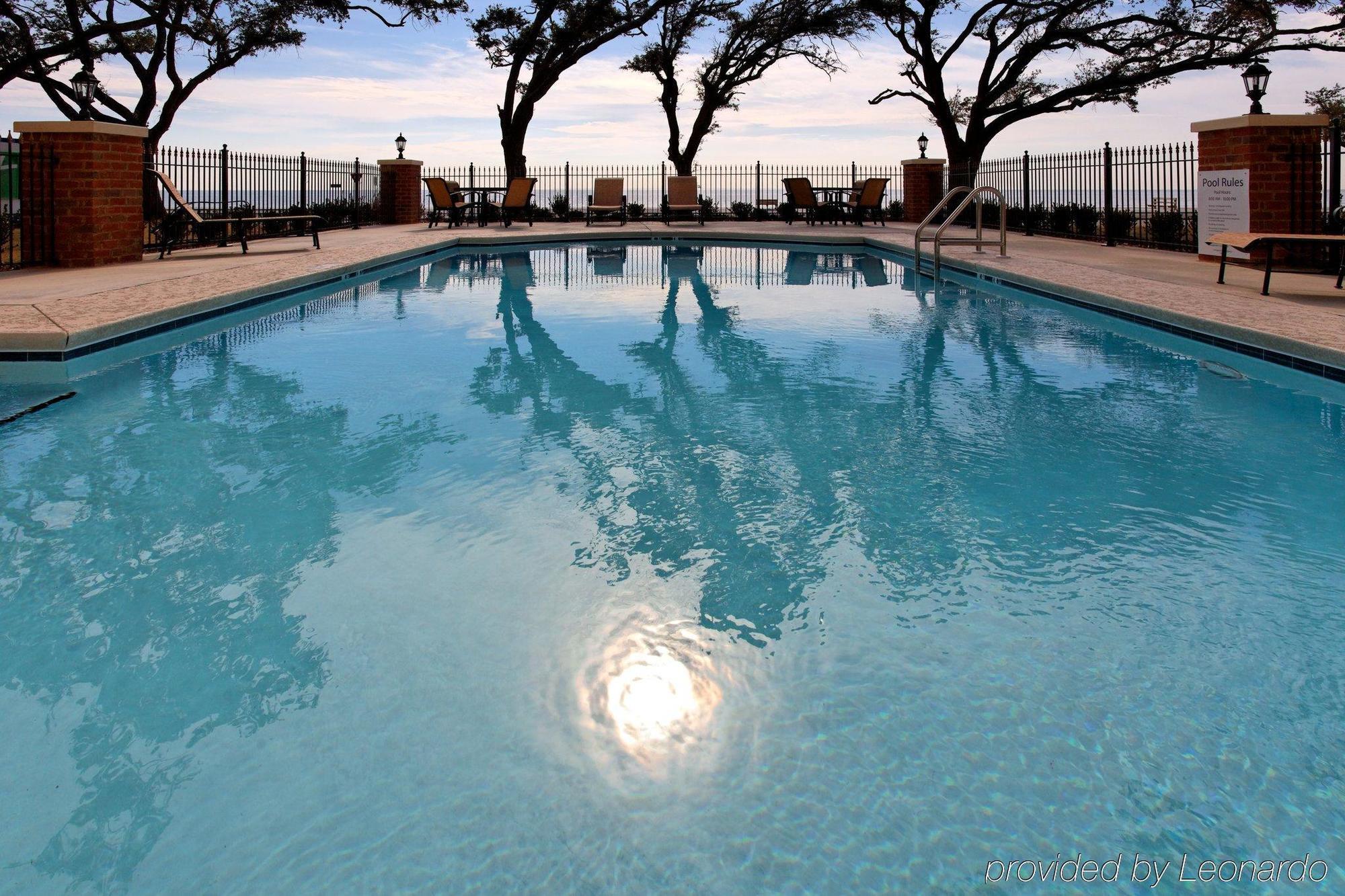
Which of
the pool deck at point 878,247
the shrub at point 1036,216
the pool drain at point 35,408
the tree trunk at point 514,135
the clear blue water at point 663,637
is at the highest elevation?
the tree trunk at point 514,135

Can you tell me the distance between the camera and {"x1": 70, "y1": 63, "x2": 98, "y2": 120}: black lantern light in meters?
18.9

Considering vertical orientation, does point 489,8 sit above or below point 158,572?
above

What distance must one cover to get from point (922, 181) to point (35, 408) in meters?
21.5

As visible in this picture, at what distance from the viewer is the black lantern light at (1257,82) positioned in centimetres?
1231

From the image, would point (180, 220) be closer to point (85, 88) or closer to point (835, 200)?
point (85, 88)

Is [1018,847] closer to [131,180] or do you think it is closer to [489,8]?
[131,180]

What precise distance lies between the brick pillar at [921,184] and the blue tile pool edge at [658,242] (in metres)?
5.72

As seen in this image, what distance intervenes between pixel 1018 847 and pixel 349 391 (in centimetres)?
513

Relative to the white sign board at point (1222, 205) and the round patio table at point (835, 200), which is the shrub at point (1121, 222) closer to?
the white sign board at point (1222, 205)

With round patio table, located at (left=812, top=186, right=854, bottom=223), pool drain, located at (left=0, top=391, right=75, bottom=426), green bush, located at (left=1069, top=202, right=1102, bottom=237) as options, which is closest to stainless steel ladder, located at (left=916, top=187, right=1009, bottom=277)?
green bush, located at (left=1069, top=202, right=1102, bottom=237)

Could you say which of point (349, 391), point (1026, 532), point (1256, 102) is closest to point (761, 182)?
point (1256, 102)

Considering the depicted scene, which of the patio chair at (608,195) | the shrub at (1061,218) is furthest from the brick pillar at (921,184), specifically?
the patio chair at (608,195)

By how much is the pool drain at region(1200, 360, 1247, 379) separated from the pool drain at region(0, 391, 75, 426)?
7.02 meters

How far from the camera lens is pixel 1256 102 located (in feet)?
40.6
